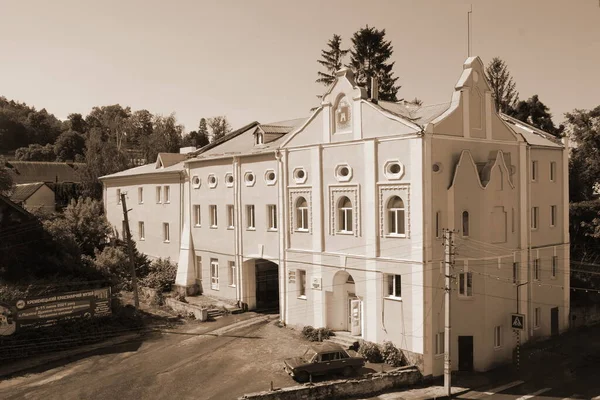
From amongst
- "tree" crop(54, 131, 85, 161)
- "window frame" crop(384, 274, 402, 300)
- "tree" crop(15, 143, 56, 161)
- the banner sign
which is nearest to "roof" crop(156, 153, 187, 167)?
the banner sign

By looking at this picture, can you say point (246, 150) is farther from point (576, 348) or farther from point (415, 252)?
point (576, 348)

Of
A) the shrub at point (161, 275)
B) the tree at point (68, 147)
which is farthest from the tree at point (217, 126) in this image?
the shrub at point (161, 275)

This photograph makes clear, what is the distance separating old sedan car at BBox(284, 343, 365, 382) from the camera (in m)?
25.2

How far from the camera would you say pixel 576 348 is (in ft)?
108

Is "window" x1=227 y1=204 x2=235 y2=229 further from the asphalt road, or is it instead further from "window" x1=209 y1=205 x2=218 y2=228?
the asphalt road

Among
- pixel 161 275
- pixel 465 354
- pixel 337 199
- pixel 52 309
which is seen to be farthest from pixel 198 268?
pixel 465 354

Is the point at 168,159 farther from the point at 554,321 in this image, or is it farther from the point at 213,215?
the point at 554,321

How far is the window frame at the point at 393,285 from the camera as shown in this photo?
27.8 m

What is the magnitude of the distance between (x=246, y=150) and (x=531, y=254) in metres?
20.1

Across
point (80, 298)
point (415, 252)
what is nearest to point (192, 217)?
point (80, 298)

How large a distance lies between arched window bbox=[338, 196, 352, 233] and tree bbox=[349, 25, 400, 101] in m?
33.1

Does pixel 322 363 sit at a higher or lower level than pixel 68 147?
lower

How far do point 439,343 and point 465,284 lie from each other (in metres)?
3.42

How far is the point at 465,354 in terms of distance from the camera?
2831cm
